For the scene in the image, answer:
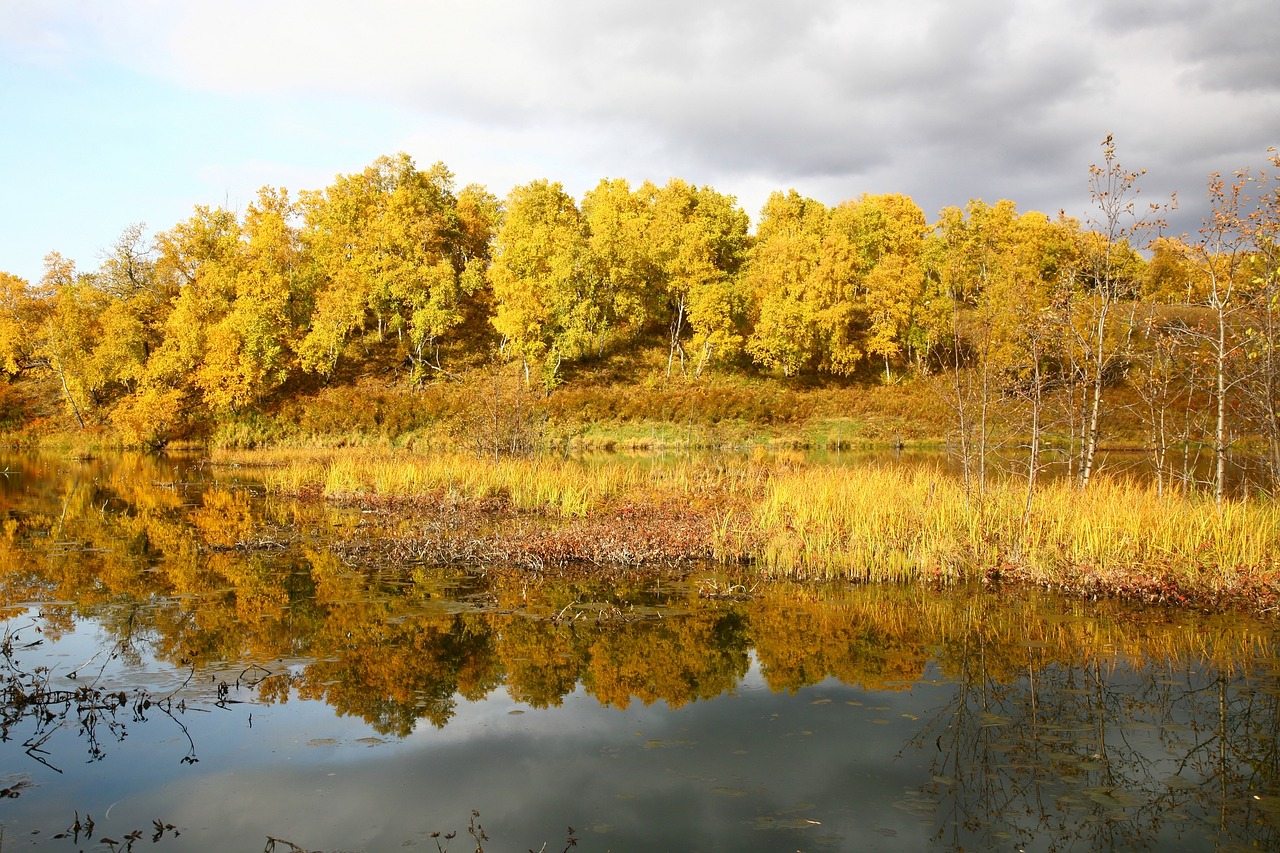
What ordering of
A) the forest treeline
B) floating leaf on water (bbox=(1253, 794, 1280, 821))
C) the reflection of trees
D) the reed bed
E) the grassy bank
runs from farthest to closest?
the forest treeline < the reed bed < the grassy bank < floating leaf on water (bbox=(1253, 794, 1280, 821)) < the reflection of trees

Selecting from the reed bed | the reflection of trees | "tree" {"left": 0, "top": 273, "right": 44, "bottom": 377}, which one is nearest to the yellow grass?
the reed bed

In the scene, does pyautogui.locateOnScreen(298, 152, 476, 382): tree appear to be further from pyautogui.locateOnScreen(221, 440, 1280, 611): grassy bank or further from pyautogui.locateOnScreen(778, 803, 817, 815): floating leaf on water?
pyautogui.locateOnScreen(778, 803, 817, 815): floating leaf on water

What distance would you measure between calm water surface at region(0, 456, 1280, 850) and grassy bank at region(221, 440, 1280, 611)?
2.90 ft

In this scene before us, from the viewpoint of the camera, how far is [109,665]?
8578 mm

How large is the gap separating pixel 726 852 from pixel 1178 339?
37.3ft

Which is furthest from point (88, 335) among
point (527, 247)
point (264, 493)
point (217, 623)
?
point (217, 623)

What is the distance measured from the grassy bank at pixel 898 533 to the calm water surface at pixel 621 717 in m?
0.89

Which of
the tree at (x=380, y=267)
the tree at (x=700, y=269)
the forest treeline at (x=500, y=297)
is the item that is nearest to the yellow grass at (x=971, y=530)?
the forest treeline at (x=500, y=297)

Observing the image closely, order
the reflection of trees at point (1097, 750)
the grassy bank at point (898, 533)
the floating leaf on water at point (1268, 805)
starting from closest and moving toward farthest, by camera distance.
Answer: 1. the reflection of trees at point (1097, 750)
2. the floating leaf on water at point (1268, 805)
3. the grassy bank at point (898, 533)

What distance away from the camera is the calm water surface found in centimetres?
557

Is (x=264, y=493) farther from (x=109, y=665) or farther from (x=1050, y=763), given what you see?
(x=1050, y=763)

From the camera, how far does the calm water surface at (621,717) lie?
5566mm

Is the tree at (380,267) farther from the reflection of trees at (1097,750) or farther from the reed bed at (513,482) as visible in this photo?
the reflection of trees at (1097,750)

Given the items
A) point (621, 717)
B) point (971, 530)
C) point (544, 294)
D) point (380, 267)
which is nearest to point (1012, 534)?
point (971, 530)
